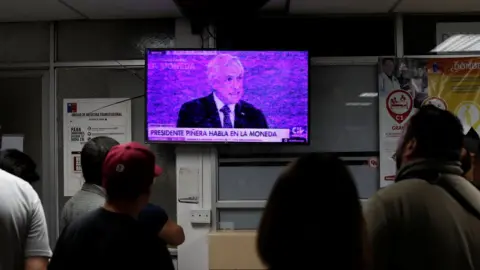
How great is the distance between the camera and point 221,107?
14.3 feet

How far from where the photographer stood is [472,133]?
4.45m

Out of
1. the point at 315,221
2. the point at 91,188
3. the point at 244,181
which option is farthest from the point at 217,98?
the point at 315,221

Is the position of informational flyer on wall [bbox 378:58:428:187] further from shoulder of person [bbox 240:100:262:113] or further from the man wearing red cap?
the man wearing red cap

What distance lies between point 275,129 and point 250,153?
365 millimetres

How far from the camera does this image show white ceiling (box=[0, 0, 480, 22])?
418 cm

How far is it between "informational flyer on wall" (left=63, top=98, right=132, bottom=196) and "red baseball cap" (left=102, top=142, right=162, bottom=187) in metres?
2.77

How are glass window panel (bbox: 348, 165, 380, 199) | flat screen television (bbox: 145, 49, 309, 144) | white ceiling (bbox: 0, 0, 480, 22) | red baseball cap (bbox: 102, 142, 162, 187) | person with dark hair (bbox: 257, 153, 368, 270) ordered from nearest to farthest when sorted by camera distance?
person with dark hair (bbox: 257, 153, 368, 270), red baseball cap (bbox: 102, 142, 162, 187), white ceiling (bbox: 0, 0, 480, 22), flat screen television (bbox: 145, 49, 309, 144), glass window panel (bbox: 348, 165, 380, 199)

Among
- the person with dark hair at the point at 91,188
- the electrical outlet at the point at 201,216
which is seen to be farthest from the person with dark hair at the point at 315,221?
the electrical outlet at the point at 201,216

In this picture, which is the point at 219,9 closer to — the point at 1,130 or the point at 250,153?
the point at 250,153

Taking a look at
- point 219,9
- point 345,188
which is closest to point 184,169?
point 219,9

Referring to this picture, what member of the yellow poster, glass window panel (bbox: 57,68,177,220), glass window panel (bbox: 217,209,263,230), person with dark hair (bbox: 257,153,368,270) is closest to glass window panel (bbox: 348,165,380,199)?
the yellow poster

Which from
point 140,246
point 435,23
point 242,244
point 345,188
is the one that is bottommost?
point 242,244

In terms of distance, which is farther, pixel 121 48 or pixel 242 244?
pixel 121 48

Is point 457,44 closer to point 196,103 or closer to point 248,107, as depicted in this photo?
point 248,107
